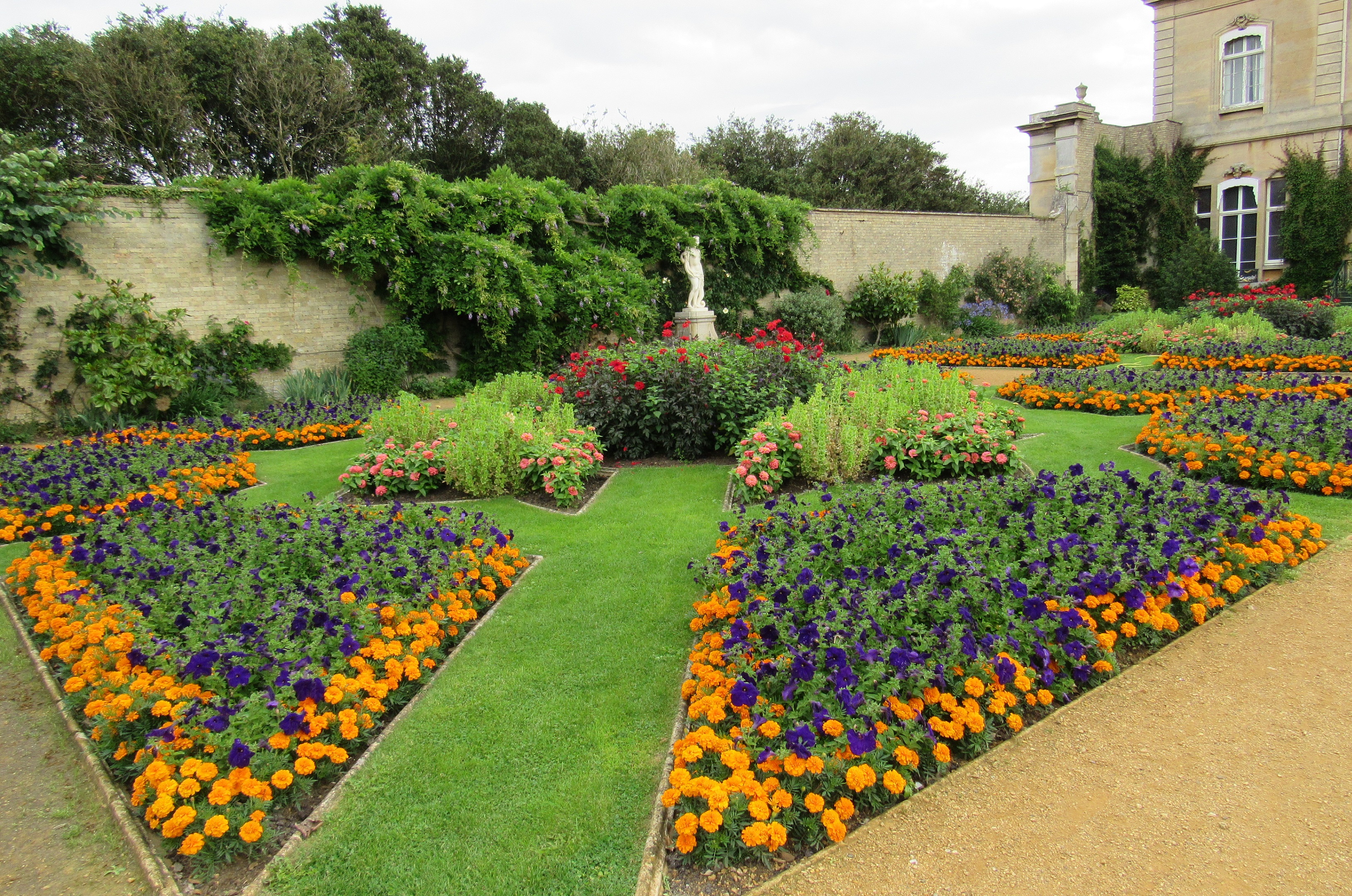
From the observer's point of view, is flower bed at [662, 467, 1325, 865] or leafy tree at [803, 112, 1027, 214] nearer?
flower bed at [662, 467, 1325, 865]

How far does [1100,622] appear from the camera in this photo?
325 centimetres

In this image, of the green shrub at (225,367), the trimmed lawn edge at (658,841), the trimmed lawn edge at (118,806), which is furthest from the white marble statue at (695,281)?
the trimmed lawn edge at (658,841)

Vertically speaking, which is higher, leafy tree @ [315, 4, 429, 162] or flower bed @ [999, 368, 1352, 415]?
leafy tree @ [315, 4, 429, 162]

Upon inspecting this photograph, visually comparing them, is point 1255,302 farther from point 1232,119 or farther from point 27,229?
point 27,229

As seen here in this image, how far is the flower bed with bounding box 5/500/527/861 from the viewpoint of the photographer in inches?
94.2

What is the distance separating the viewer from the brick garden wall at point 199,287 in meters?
9.53

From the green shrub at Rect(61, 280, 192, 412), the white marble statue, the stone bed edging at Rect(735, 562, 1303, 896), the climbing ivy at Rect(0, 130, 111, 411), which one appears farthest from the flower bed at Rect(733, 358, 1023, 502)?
the climbing ivy at Rect(0, 130, 111, 411)

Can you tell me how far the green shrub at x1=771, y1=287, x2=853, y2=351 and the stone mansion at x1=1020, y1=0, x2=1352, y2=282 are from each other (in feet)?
27.9

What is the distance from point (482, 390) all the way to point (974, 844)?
6470 mm

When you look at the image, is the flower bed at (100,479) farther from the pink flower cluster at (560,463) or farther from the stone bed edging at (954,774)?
the stone bed edging at (954,774)

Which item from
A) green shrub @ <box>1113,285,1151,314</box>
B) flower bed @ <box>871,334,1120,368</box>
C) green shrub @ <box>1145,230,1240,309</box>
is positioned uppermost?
green shrub @ <box>1145,230,1240,309</box>

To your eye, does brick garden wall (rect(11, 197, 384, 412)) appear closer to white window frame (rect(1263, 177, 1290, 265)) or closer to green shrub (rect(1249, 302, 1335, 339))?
green shrub (rect(1249, 302, 1335, 339))

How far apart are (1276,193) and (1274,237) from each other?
43.5 inches

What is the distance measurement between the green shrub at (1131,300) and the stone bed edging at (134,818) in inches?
811
